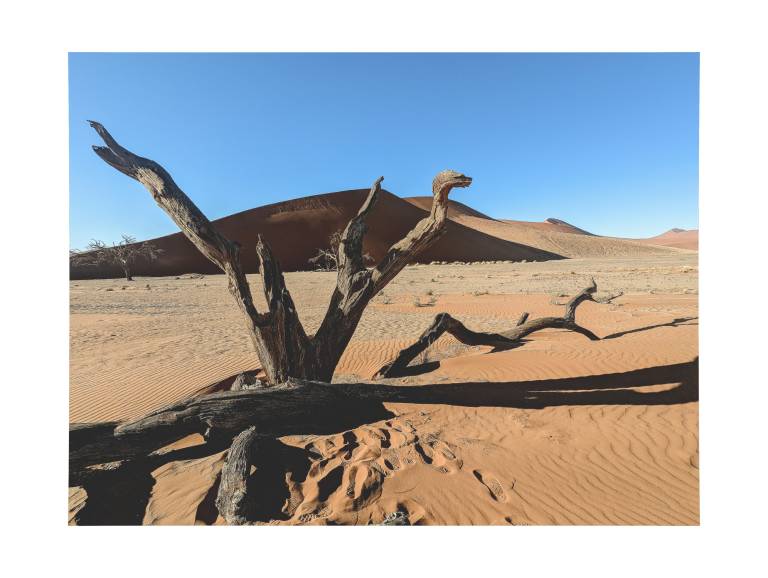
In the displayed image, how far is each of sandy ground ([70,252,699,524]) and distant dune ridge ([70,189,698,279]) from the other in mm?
36816

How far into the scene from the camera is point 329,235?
172 ft

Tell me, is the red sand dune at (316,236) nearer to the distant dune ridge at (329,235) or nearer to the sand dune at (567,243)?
the distant dune ridge at (329,235)

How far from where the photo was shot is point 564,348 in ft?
23.4

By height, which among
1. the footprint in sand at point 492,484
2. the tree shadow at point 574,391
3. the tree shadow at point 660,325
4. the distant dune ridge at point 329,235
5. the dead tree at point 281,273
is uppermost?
the distant dune ridge at point 329,235

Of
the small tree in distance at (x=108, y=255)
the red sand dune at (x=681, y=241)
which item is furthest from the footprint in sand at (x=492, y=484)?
the red sand dune at (x=681, y=241)

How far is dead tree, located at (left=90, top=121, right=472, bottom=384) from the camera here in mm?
3896

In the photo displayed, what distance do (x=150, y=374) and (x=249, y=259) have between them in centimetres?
4037

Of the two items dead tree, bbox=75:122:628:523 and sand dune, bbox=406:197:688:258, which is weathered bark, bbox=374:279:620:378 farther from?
sand dune, bbox=406:197:688:258

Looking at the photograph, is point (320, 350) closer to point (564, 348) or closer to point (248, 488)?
point (248, 488)

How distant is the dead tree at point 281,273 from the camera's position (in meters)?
3.90

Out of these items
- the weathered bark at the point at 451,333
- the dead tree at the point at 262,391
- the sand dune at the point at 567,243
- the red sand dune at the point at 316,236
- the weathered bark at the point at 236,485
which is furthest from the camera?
the sand dune at the point at 567,243

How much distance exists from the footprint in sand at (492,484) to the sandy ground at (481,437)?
11mm

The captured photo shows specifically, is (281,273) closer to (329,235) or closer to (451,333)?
(451,333)

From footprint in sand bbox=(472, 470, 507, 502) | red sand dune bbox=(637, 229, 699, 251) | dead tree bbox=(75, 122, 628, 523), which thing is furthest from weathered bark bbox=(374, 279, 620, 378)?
red sand dune bbox=(637, 229, 699, 251)
